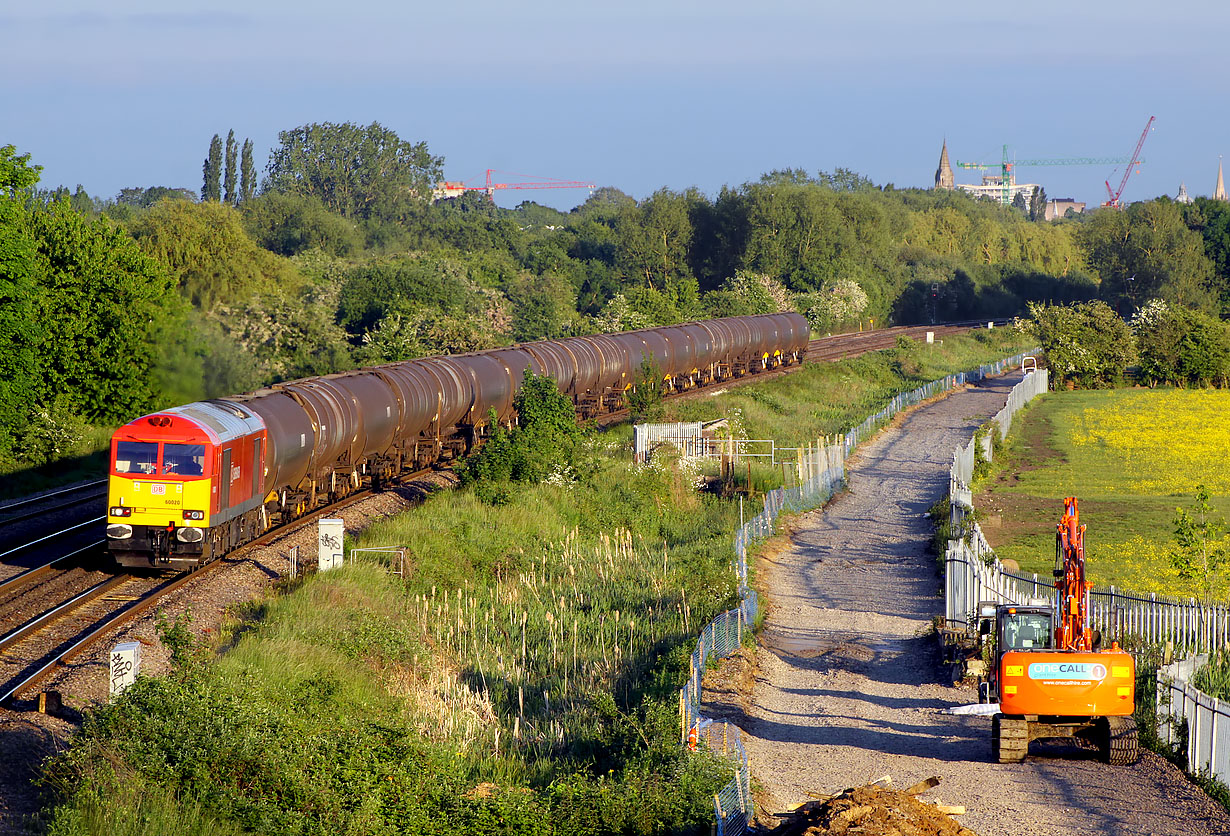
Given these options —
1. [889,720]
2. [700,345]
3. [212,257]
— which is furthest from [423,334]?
[889,720]

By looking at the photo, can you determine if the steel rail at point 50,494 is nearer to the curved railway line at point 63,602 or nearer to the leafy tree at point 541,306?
the curved railway line at point 63,602

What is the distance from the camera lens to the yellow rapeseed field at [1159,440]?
149 ft

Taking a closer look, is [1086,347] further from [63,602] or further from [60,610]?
[60,610]

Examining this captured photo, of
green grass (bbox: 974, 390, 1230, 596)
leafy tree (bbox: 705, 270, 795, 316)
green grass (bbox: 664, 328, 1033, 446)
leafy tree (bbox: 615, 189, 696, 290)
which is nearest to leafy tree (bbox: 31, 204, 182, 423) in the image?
green grass (bbox: 664, 328, 1033, 446)

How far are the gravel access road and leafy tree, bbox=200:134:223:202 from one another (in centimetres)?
11588

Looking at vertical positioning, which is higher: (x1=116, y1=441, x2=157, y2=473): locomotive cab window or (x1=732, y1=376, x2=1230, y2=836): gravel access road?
(x1=116, y1=441, x2=157, y2=473): locomotive cab window

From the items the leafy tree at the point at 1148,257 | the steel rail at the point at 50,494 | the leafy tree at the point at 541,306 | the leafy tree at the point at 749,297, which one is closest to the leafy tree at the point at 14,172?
the steel rail at the point at 50,494

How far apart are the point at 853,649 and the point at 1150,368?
Answer: 62686mm

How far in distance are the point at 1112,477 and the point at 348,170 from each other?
131 m

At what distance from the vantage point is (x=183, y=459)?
72.5ft

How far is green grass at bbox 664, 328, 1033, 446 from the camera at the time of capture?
164 ft

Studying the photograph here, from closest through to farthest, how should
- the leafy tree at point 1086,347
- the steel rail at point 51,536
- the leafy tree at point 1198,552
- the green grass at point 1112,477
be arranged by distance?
the steel rail at point 51,536 → the leafy tree at point 1198,552 → the green grass at point 1112,477 → the leafy tree at point 1086,347

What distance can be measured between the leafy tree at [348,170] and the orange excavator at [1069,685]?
145 metres

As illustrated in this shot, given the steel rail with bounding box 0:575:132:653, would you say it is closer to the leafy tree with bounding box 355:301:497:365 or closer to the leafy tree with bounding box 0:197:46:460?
the leafy tree with bounding box 0:197:46:460
